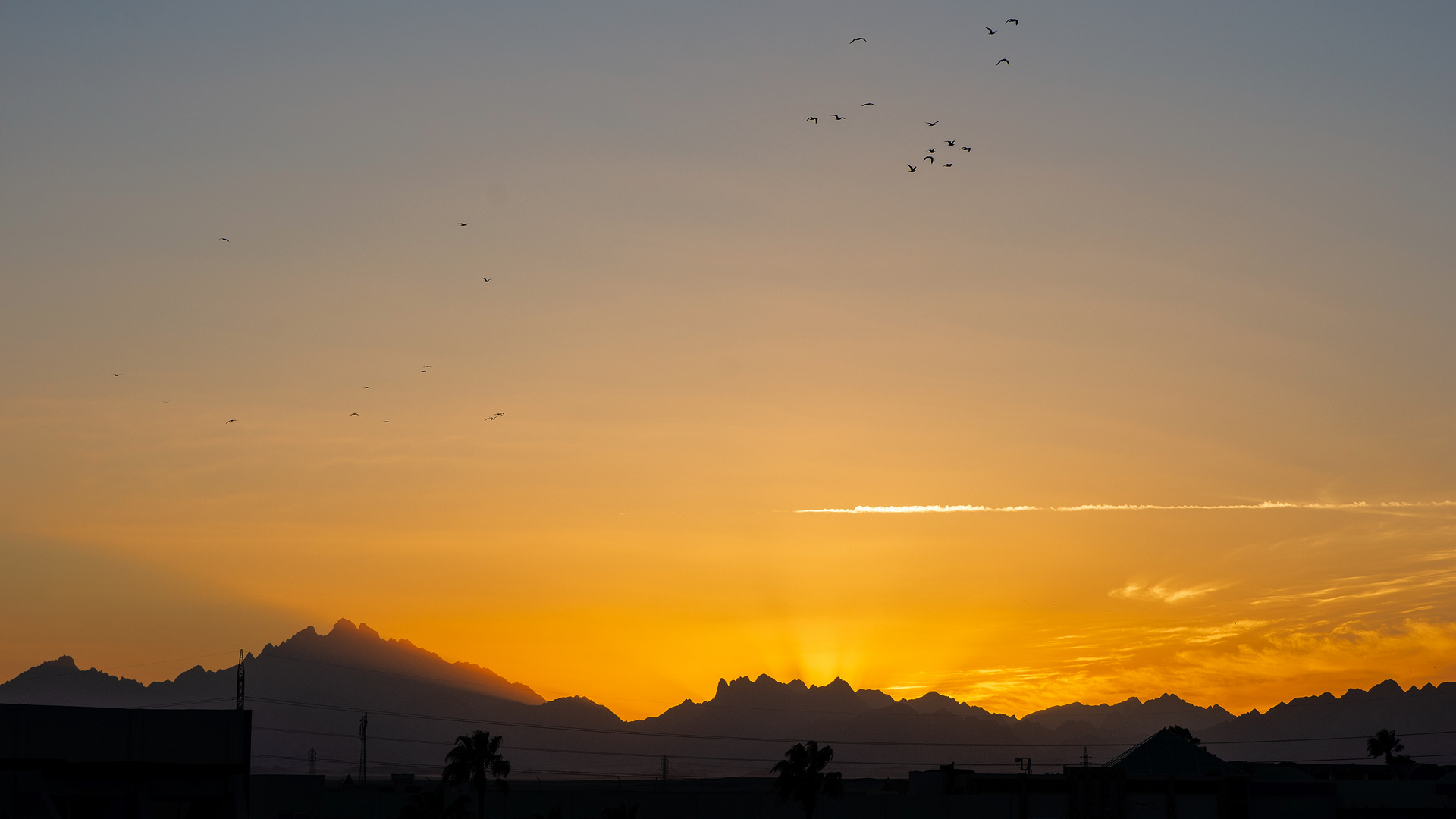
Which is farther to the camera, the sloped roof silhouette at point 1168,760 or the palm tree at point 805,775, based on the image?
the sloped roof silhouette at point 1168,760

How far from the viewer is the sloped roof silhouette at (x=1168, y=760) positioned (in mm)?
141375

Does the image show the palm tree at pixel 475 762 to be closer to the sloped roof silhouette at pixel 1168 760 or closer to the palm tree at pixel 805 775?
the palm tree at pixel 805 775

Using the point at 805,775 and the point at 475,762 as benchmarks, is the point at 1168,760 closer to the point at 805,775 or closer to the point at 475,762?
the point at 805,775

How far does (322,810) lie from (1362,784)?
111 meters

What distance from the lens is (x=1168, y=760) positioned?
14275 cm

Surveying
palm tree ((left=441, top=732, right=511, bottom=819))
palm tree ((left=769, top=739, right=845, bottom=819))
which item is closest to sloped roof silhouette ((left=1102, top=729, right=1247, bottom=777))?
palm tree ((left=769, top=739, right=845, bottom=819))

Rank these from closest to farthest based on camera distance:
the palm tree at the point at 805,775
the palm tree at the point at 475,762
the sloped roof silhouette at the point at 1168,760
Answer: the palm tree at the point at 805,775 < the palm tree at the point at 475,762 < the sloped roof silhouette at the point at 1168,760

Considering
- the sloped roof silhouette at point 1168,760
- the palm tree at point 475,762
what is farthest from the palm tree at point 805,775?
the sloped roof silhouette at point 1168,760

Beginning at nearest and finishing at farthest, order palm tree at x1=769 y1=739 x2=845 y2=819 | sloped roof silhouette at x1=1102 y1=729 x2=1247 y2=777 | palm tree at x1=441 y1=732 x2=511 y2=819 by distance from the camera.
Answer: palm tree at x1=769 y1=739 x2=845 y2=819 < palm tree at x1=441 y1=732 x2=511 y2=819 < sloped roof silhouette at x1=1102 y1=729 x2=1247 y2=777

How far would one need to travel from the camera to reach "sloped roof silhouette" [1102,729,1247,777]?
141375 mm

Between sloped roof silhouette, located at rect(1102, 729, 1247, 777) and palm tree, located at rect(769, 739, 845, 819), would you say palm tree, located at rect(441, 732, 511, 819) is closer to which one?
palm tree, located at rect(769, 739, 845, 819)

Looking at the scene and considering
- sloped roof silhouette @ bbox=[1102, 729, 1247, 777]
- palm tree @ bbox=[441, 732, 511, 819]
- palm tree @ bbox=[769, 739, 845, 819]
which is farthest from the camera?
sloped roof silhouette @ bbox=[1102, 729, 1247, 777]

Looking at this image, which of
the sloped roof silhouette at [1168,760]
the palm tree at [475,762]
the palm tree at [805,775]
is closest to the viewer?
the palm tree at [805,775]

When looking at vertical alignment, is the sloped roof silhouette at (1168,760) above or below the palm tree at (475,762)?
below
